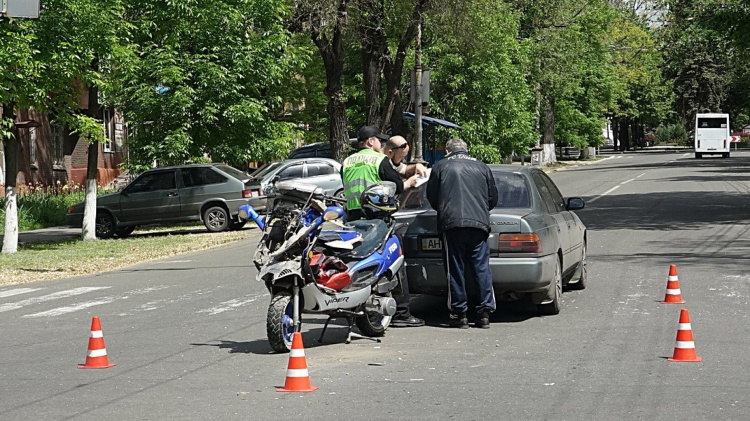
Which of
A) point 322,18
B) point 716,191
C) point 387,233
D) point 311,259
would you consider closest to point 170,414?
point 311,259

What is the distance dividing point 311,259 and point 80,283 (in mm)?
8246

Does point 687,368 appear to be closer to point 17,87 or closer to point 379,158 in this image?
point 379,158

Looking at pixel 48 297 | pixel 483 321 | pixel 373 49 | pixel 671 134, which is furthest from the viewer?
pixel 671 134

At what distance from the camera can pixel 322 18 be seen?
30.5 meters

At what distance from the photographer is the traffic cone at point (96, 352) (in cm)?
916

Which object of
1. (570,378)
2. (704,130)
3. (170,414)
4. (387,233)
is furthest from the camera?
(704,130)

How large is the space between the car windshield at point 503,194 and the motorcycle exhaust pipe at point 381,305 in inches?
70.6

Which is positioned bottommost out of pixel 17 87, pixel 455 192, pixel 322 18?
pixel 455 192

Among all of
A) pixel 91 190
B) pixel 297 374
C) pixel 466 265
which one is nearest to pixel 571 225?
pixel 466 265

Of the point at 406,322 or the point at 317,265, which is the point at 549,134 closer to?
the point at 406,322

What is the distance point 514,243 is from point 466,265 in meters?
0.53

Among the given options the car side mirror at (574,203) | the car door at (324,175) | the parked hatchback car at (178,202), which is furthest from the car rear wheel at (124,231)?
the car side mirror at (574,203)

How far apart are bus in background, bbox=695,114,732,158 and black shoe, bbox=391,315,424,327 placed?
2914 inches

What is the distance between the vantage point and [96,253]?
851 inches
